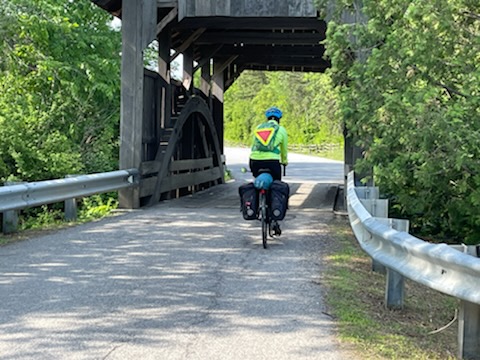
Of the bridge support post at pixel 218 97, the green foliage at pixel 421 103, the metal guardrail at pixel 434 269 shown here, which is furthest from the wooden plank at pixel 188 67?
the metal guardrail at pixel 434 269

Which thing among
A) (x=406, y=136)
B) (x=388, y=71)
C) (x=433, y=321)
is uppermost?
(x=388, y=71)

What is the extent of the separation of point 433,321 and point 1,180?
34.2 feet

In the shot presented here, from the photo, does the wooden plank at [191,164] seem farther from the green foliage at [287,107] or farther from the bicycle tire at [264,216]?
the green foliage at [287,107]

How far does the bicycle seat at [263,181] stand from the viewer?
8.17m

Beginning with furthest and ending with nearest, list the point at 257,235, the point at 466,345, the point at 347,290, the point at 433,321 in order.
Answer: the point at 257,235
the point at 347,290
the point at 433,321
the point at 466,345

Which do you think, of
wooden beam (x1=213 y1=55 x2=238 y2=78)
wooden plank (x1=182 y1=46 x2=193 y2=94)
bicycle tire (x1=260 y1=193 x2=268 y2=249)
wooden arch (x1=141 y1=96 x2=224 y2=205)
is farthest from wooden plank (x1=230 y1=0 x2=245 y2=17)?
wooden beam (x1=213 y1=55 x2=238 y2=78)

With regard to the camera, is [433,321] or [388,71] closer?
→ [433,321]

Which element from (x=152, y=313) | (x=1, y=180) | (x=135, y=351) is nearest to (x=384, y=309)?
(x=152, y=313)

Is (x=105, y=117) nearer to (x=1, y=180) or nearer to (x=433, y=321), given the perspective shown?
(x=1, y=180)

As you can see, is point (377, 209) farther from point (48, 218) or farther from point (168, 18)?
point (48, 218)

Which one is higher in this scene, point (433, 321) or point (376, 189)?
point (376, 189)

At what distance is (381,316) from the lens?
17.1ft

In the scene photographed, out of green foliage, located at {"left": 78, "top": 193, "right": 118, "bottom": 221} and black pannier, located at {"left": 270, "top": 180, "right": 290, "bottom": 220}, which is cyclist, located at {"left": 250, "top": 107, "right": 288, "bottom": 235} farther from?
green foliage, located at {"left": 78, "top": 193, "right": 118, "bottom": 221}

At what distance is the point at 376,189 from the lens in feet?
26.0
